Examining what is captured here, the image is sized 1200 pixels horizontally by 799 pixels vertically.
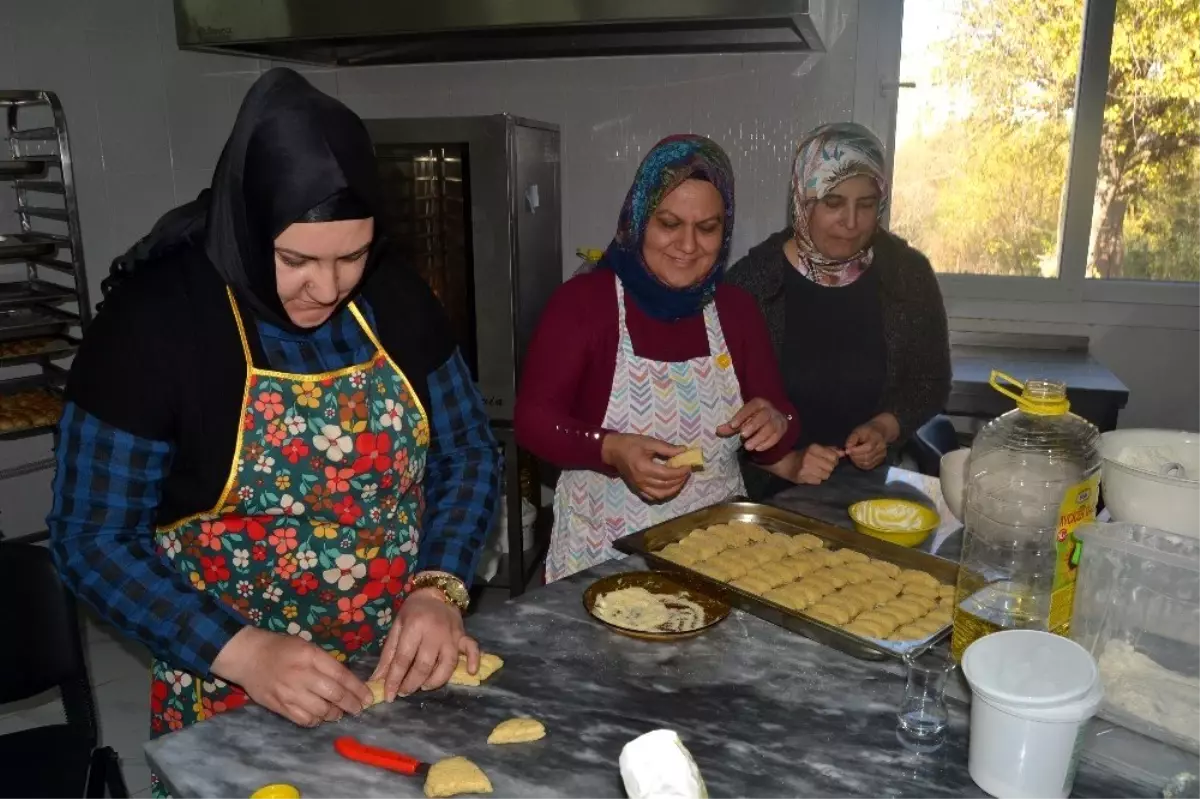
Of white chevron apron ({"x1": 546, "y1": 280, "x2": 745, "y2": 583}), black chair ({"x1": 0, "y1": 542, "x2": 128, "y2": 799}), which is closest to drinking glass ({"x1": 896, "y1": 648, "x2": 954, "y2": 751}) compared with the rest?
white chevron apron ({"x1": 546, "y1": 280, "x2": 745, "y2": 583})

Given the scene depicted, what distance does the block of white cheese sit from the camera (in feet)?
2.01

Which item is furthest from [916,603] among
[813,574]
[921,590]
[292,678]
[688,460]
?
[292,678]

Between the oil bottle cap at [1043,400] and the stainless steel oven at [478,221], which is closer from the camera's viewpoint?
the oil bottle cap at [1043,400]

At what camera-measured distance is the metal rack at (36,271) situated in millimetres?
3053

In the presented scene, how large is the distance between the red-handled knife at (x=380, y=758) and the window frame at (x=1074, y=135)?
2852mm

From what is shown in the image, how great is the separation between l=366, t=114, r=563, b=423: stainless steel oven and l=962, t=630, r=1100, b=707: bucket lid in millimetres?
2093

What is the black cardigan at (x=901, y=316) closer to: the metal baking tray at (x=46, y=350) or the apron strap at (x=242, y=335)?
the apron strap at (x=242, y=335)

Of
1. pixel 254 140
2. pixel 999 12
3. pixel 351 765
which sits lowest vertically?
pixel 351 765

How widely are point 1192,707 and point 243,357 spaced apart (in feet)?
4.18

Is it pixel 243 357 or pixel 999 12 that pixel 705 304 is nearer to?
pixel 243 357

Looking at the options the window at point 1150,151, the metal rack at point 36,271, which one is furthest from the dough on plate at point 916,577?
the metal rack at point 36,271

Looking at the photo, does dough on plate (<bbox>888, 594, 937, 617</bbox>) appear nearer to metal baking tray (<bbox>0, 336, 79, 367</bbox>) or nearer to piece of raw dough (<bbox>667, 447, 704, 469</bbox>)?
piece of raw dough (<bbox>667, 447, 704, 469</bbox>)

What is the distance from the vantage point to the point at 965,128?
3354mm

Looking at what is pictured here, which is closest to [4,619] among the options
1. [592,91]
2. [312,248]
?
[312,248]
